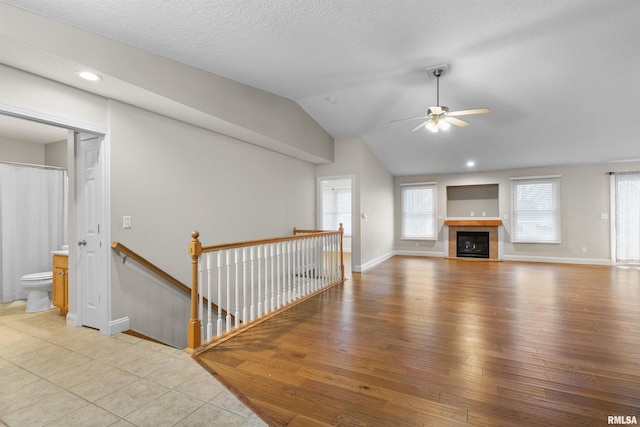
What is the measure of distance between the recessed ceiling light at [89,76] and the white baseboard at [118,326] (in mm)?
2389

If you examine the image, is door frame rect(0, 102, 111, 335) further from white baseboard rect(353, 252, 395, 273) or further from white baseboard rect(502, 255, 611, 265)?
white baseboard rect(502, 255, 611, 265)

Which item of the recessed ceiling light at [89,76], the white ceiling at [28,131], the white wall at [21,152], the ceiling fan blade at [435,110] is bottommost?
the white wall at [21,152]

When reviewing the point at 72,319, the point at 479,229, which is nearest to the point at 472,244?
the point at 479,229

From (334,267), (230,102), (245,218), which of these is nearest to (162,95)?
(230,102)

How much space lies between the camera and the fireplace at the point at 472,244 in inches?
330

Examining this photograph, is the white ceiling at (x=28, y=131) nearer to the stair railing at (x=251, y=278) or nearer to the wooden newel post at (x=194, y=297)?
the stair railing at (x=251, y=278)

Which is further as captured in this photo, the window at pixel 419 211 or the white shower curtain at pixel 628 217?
the window at pixel 419 211

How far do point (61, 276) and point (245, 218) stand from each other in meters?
2.44

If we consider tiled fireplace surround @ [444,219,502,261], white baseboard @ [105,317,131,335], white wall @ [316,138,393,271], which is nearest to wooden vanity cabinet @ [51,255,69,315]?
white baseboard @ [105,317,131,335]

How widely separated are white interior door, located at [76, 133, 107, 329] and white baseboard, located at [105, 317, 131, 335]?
0.30ft

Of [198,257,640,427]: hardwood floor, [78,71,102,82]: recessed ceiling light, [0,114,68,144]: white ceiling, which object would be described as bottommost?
[198,257,640,427]: hardwood floor

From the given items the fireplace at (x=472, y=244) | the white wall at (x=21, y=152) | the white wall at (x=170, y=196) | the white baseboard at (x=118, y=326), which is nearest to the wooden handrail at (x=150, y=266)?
→ the white wall at (x=170, y=196)

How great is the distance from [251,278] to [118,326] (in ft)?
4.73

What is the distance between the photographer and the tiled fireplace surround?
815 centimetres
